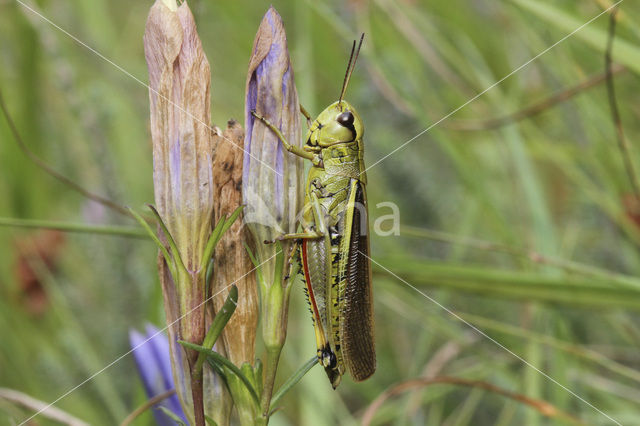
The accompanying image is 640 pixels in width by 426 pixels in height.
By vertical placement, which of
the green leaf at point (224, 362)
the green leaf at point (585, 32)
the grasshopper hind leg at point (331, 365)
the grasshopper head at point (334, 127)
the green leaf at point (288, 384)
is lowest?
the grasshopper hind leg at point (331, 365)

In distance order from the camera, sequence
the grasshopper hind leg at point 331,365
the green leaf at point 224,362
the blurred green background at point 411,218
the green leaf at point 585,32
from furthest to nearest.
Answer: the blurred green background at point 411,218 → the green leaf at point 585,32 → the grasshopper hind leg at point 331,365 → the green leaf at point 224,362

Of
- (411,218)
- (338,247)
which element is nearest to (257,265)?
(338,247)

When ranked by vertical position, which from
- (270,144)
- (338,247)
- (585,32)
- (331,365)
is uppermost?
(585,32)

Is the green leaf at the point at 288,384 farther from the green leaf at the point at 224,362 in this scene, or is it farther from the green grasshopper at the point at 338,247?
the green grasshopper at the point at 338,247

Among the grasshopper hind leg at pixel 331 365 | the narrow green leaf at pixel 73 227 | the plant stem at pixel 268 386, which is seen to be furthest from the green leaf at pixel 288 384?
the narrow green leaf at pixel 73 227

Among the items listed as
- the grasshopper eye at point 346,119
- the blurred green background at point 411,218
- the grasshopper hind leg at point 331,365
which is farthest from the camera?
the blurred green background at point 411,218

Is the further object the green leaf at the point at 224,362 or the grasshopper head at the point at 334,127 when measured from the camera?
the grasshopper head at the point at 334,127

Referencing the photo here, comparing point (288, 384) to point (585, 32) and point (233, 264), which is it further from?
point (585, 32)
